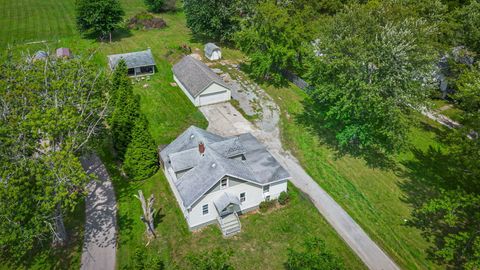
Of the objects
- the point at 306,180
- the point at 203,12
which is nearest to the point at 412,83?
the point at 306,180

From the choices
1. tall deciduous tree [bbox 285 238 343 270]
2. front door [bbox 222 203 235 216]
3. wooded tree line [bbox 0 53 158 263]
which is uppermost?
wooded tree line [bbox 0 53 158 263]

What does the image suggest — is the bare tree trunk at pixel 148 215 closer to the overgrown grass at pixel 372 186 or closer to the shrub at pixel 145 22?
the overgrown grass at pixel 372 186

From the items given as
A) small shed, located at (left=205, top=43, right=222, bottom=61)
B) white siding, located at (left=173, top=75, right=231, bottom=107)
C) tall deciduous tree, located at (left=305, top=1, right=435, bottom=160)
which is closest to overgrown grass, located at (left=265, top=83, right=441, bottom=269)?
tall deciduous tree, located at (left=305, top=1, right=435, bottom=160)

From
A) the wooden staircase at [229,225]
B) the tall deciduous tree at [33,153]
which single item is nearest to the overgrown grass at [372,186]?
the wooden staircase at [229,225]

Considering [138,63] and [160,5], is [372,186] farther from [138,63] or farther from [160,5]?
[160,5]

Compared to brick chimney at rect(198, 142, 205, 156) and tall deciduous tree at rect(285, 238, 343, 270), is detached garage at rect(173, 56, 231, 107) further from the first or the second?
tall deciduous tree at rect(285, 238, 343, 270)

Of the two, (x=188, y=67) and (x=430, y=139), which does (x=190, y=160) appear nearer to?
(x=188, y=67)
